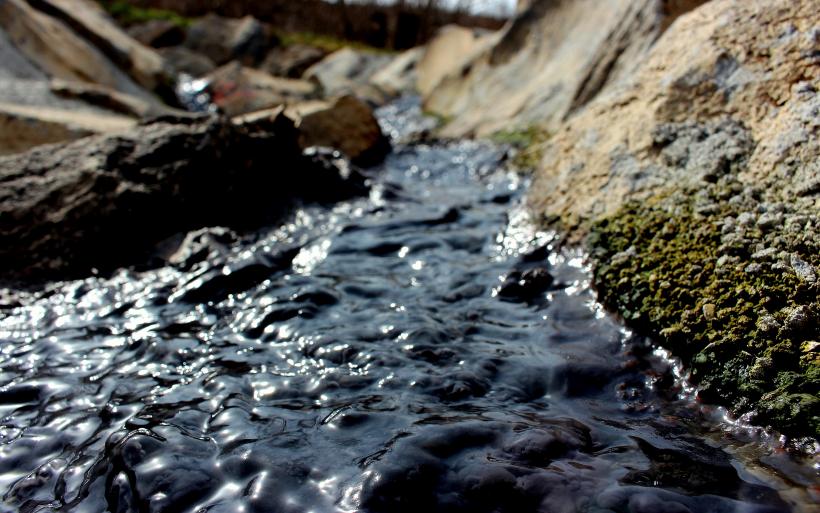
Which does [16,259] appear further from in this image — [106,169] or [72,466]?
[72,466]

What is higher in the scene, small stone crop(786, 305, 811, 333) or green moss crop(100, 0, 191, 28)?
green moss crop(100, 0, 191, 28)

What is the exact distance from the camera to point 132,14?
25.6 m

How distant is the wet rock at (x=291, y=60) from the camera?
21.0 meters

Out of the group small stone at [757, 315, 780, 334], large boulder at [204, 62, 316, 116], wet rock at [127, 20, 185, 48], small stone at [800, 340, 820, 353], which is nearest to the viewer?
small stone at [800, 340, 820, 353]

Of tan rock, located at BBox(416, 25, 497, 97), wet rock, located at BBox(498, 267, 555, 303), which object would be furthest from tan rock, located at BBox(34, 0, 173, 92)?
wet rock, located at BBox(498, 267, 555, 303)

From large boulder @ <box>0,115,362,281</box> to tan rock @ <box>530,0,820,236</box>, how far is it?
2.47 meters

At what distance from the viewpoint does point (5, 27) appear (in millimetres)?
9844

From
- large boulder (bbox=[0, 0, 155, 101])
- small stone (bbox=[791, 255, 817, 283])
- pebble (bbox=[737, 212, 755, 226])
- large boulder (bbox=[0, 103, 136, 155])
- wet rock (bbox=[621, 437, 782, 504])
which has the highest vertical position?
large boulder (bbox=[0, 0, 155, 101])

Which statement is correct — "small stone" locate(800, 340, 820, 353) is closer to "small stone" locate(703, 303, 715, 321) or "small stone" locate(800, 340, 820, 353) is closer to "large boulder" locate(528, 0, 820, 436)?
"large boulder" locate(528, 0, 820, 436)

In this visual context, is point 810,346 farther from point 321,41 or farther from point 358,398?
point 321,41

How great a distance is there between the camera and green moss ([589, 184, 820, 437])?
2301 millimetres

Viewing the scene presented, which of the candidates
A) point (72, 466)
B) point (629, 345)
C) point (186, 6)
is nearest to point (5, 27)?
point (72, 466)

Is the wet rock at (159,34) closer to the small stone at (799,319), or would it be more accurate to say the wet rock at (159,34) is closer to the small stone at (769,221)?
the small stone at (769,221)

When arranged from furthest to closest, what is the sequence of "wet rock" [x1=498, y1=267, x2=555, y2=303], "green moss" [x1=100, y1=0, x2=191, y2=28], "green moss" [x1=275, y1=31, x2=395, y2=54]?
"green moss" [x1=275, y1=31, x2=395, y2=54]
"green moss" [x1=100, y1=0, x2=191, y2=28]
"wet rock" [x1=498, y1=267, x2=555, y2=303]
